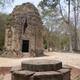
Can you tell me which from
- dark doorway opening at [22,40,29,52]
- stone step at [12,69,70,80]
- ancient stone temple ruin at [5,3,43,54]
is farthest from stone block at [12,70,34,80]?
dark doorway opening at [22,40,29,52]

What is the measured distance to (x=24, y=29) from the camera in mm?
26719

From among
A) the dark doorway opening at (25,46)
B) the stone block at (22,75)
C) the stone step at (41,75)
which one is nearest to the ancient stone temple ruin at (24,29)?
the dark doorway opening at (25,46)

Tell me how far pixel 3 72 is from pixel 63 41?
42.5 meters

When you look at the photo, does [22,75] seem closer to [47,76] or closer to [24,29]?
[47,76]

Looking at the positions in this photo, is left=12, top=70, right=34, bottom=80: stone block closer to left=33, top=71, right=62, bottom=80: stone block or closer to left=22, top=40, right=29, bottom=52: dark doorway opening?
left=33, top=71, right=62, bottom=80: stone block

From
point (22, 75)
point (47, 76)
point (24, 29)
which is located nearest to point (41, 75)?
point (47, 76)

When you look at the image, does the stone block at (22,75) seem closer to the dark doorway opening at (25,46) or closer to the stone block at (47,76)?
the stone block at (47,76)

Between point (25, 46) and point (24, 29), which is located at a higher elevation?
point (24, 29)

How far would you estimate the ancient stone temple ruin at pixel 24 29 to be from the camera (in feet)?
85.9

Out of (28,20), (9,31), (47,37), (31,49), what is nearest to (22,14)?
(28,20)

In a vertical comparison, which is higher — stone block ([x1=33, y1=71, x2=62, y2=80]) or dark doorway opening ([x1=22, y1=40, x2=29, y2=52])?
dark doorway opening ([x1=22, y1=40, x2=29, y2=52])

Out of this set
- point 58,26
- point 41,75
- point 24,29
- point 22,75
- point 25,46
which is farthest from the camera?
point 58,26

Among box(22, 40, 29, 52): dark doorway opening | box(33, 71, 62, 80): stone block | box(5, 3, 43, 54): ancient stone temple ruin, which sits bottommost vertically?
box(33, 71, 62, 80): stone block

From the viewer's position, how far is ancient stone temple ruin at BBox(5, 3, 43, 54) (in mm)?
26172
